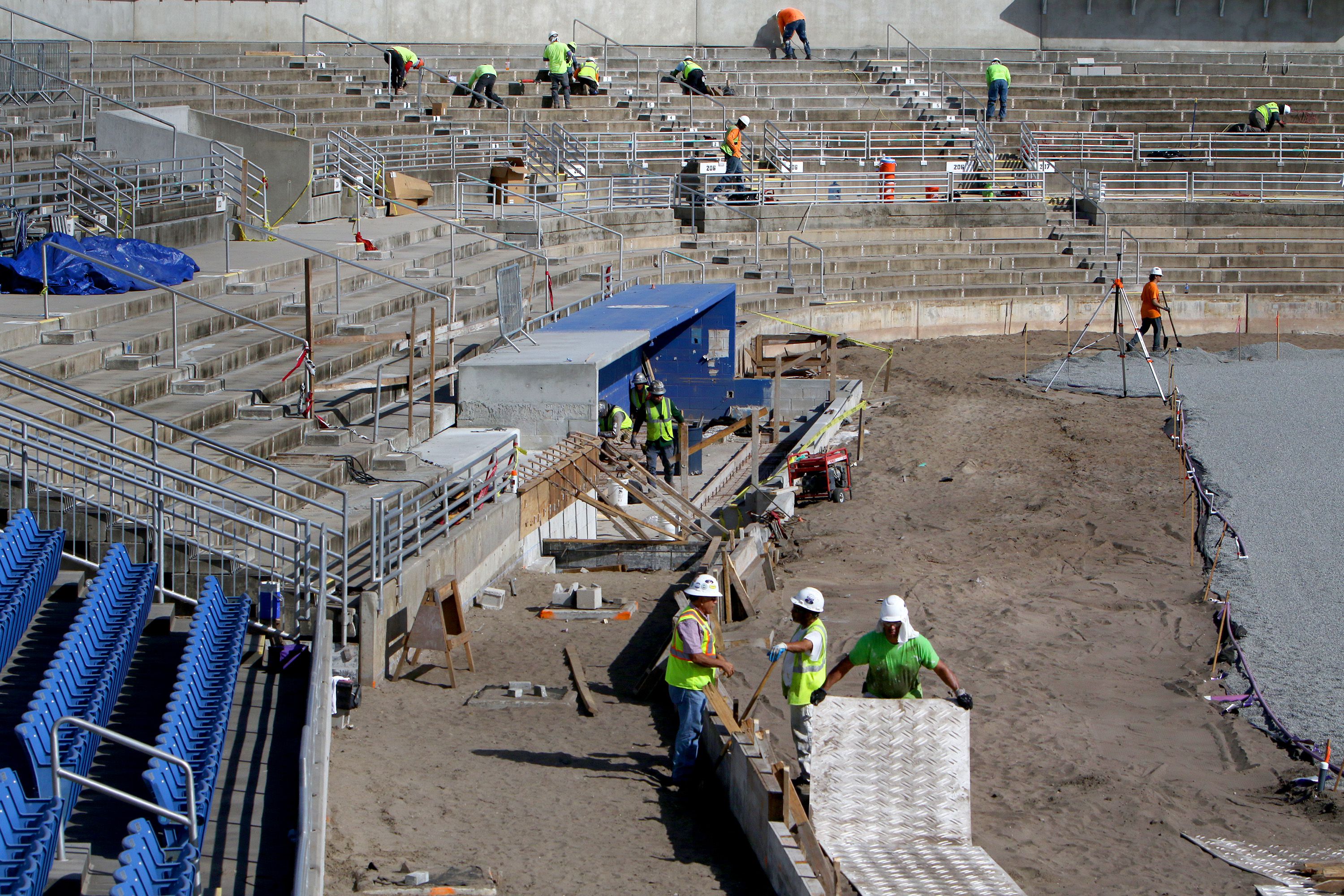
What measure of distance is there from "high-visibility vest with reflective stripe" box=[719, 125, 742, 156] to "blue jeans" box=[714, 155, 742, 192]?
0.35 ft

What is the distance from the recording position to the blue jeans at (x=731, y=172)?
32.9 metres

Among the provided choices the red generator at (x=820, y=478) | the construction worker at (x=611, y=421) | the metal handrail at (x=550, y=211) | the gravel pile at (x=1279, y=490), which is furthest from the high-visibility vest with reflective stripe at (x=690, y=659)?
the metal handrail at (x=550, y=211)

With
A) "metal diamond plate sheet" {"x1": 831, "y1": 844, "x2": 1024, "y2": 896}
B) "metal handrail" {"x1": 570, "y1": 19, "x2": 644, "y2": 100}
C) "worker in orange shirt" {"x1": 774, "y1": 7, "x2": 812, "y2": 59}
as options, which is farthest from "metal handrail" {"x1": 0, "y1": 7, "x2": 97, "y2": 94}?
"metal diamond plate sheet" {"x1": 831, "y1": 844, "x2": 1024, "y2": 896}

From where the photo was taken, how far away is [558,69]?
3469 centimetres

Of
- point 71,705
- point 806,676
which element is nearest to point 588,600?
point 806,676

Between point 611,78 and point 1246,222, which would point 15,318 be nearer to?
point 611,78

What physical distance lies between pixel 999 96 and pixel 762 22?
24.1 ft

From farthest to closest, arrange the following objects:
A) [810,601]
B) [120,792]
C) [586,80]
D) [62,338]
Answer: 1. [586,80]
2. [62,338]
3. [810,601]
4. [120,792]

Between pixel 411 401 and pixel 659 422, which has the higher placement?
pixel 411 401

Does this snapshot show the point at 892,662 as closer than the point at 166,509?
Yes

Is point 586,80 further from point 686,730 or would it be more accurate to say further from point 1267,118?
point 686,730

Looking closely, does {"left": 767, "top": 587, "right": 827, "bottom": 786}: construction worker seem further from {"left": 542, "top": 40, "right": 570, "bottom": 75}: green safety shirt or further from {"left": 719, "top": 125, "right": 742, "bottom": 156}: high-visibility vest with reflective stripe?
{"left": 542, "top": 40, "right": 570, "bottom": 75}: green safety shirt

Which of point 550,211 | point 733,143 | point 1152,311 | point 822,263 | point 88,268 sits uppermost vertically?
point 733,143

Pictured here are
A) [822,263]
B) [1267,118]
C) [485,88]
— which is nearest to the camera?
[822,263]
